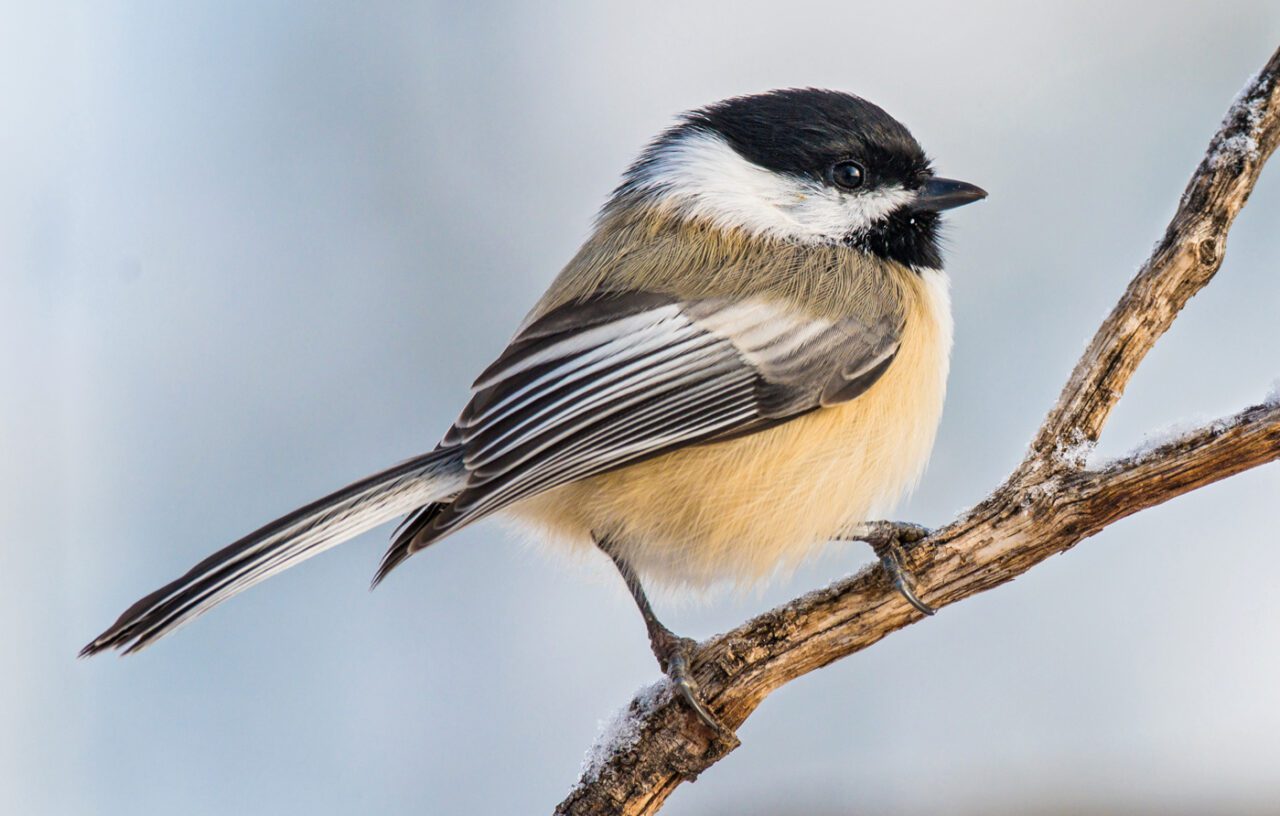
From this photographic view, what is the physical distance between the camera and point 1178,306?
1465 mm

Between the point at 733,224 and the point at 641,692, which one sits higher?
the point at 733,224

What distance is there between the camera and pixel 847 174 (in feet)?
5.95

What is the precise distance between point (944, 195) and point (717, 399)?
22.6 inches

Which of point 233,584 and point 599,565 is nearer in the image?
point 233,584

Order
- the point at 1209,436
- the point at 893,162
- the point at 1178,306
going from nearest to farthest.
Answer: the point at 1209,436 < the point at 1178,306 < the point at 893,162

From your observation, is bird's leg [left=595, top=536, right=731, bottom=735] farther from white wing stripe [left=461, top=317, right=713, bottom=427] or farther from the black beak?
the black beak

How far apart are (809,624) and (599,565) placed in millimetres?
415

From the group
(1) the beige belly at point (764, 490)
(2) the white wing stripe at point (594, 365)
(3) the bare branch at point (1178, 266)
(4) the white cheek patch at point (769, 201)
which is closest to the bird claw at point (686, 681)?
(1) the beige belly at point (764, 490)

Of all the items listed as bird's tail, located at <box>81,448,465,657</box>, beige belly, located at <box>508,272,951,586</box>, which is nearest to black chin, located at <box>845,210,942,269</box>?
beige belly, located at <box>508,272,951,586</box>

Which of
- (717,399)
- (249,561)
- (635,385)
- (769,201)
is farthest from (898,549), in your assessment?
(249,561)

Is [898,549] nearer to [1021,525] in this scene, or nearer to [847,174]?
[1021,525]

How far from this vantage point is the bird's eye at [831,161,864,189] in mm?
1812

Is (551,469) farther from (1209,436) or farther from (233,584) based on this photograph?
(1209,436)

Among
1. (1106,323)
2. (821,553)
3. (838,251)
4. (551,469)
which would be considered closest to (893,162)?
(838,251)
